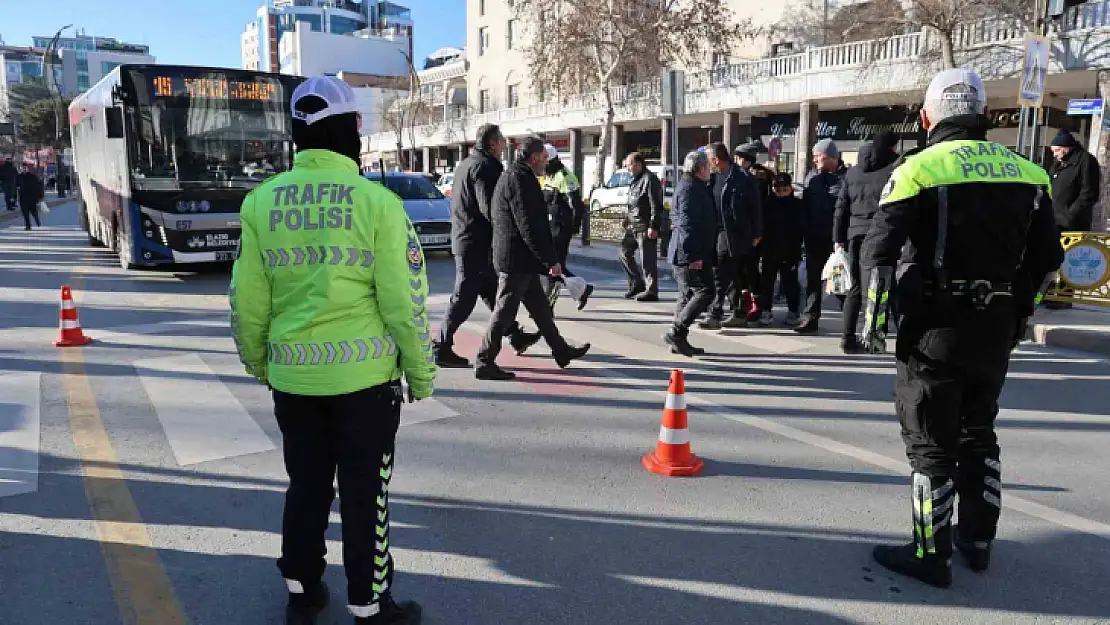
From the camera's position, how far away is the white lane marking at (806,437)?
390 centimetres

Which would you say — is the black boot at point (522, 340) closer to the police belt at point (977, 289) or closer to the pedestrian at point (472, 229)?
the pedestrian at point (472, 229)

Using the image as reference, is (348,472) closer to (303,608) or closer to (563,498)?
(303,608)

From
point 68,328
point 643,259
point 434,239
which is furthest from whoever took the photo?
point 434,239

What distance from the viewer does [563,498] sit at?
413 centimetres

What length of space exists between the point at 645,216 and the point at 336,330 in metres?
7.93

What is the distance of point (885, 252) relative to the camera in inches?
127

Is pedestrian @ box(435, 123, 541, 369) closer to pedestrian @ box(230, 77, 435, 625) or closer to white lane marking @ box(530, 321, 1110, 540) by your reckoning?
white lane marking @ box(530, 321, 1110, 540)

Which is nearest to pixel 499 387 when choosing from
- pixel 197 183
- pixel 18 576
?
pixel 18 576

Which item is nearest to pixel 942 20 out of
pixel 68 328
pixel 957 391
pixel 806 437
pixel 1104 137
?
pixel 1104 137

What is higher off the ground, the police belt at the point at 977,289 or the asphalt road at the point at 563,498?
the police belt at the point at 977,289

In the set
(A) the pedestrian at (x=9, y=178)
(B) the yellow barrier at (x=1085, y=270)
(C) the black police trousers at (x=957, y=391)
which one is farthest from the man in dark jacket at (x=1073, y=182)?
(A) the pedestrian at (x=9, y=178)

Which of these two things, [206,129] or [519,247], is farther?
[206,129]

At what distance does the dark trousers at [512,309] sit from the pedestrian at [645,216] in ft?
12.6

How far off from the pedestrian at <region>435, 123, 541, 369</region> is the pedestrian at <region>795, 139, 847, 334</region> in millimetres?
3464
